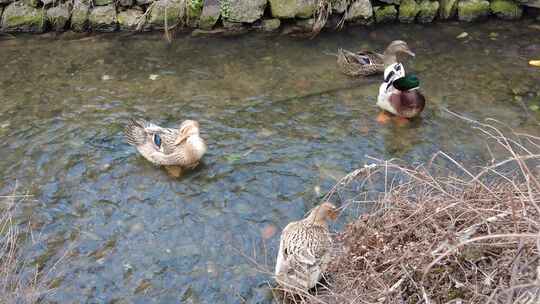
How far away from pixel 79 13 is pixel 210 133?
12.1 ft

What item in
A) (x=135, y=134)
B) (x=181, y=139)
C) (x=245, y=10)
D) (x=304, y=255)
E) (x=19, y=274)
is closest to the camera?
(x=19, y=274)

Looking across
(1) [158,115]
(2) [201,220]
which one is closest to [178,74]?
(1) [158,115]

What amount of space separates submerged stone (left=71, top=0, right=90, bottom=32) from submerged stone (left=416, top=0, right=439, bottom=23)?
17.2 feet

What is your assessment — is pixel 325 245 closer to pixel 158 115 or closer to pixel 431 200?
pixel 431 200

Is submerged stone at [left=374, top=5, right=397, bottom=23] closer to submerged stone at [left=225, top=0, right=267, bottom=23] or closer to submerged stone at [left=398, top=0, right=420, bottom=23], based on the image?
submerged stone at [left=398, top=0, right=420, bottom=23]

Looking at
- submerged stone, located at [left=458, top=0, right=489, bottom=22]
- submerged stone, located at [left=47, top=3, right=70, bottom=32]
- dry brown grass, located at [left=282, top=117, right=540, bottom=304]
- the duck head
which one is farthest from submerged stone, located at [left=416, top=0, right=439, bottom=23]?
dry brown grass, located at [left=282, top=117, right=540, bottom=304]

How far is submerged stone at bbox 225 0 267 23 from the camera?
891cm

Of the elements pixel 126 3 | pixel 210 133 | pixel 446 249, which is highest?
pixel 126 3

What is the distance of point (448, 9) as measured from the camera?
930 centimetres

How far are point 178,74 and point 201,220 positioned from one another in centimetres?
313

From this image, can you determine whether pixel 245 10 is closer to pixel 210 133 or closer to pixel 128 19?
pixel 128 19

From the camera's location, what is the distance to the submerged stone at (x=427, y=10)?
9.28m

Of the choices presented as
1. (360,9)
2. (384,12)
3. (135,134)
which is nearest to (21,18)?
(135,134)

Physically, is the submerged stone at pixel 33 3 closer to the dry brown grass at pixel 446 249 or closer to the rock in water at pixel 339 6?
the rock in water at pixel 339 6
